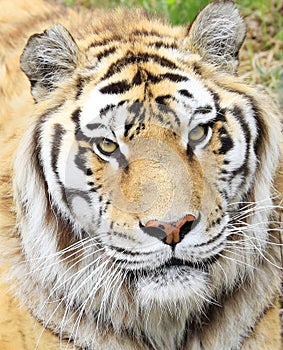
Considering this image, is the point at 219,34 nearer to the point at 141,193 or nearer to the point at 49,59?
the point at 49,59

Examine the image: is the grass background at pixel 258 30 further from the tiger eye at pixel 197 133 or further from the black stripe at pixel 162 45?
the tiger eye at pixel 197 133

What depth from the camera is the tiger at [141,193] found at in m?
2.87

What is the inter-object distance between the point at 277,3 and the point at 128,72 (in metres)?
3.02

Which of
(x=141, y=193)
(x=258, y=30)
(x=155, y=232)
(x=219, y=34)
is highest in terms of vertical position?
(x=258, y=30)

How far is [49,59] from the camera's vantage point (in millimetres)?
3053

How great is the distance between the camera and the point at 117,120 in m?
2.92

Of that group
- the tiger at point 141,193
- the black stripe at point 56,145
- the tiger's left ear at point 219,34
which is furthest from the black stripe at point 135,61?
the black stripe at point 56,145

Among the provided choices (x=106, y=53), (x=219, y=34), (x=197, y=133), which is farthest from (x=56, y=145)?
(x=219, y=34)

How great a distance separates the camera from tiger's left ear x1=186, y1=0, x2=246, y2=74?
310cm

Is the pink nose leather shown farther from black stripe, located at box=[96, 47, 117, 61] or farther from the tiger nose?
black stripe, located at box=[96, 47, 117, 61]

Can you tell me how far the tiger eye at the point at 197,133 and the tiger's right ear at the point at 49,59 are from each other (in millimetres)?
535

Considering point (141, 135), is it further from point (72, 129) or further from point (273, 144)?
point (273, 144)

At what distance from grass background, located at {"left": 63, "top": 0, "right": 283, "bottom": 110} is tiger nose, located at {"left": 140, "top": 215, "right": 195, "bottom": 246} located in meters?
2.61

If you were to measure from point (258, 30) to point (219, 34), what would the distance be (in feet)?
8.91
